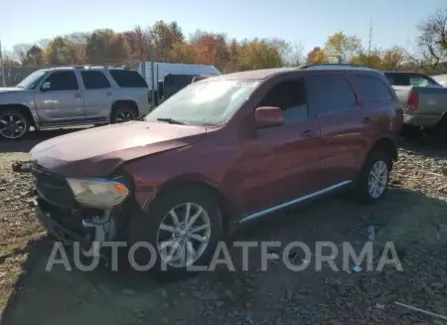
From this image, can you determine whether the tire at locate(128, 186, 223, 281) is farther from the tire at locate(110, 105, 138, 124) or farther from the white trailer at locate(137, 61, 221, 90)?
the white trailer at locate(137, 61, 221, 90)

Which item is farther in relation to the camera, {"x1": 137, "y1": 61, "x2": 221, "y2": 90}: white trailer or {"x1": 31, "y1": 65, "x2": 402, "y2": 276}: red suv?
{"x1": 137, "y1": 61, "x2": 221, "y2": 90}: white trailer

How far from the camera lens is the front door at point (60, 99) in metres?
11.0

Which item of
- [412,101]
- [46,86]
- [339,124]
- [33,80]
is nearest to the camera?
[339,124]

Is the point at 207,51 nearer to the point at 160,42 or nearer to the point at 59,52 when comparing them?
the point at 160,42

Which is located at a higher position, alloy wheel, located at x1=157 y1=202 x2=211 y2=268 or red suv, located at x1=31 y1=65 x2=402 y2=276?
red suv, located at x1=31 y1=65 x2=402 y2=276

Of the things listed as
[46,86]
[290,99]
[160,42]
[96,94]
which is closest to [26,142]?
[46,86]

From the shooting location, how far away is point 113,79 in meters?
12.2

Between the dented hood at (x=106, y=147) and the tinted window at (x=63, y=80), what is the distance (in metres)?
7.81

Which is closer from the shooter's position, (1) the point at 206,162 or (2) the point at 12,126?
(1) the point at 206,162

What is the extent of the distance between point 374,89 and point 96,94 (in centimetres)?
831

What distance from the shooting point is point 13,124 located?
1074 cm

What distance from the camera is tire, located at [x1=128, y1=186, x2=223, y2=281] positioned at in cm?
326

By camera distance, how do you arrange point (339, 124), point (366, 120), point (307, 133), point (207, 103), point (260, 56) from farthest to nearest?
point (260, 56) → point (366, 120) → point (339, 124) → point (307, 133) → point (207, 103)

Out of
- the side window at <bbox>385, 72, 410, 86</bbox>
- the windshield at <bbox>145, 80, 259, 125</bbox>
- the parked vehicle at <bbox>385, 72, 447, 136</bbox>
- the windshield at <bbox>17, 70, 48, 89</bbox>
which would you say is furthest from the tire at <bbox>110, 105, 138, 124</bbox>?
the windshield at <bbox>145, 80, 259, 125</bbox>
